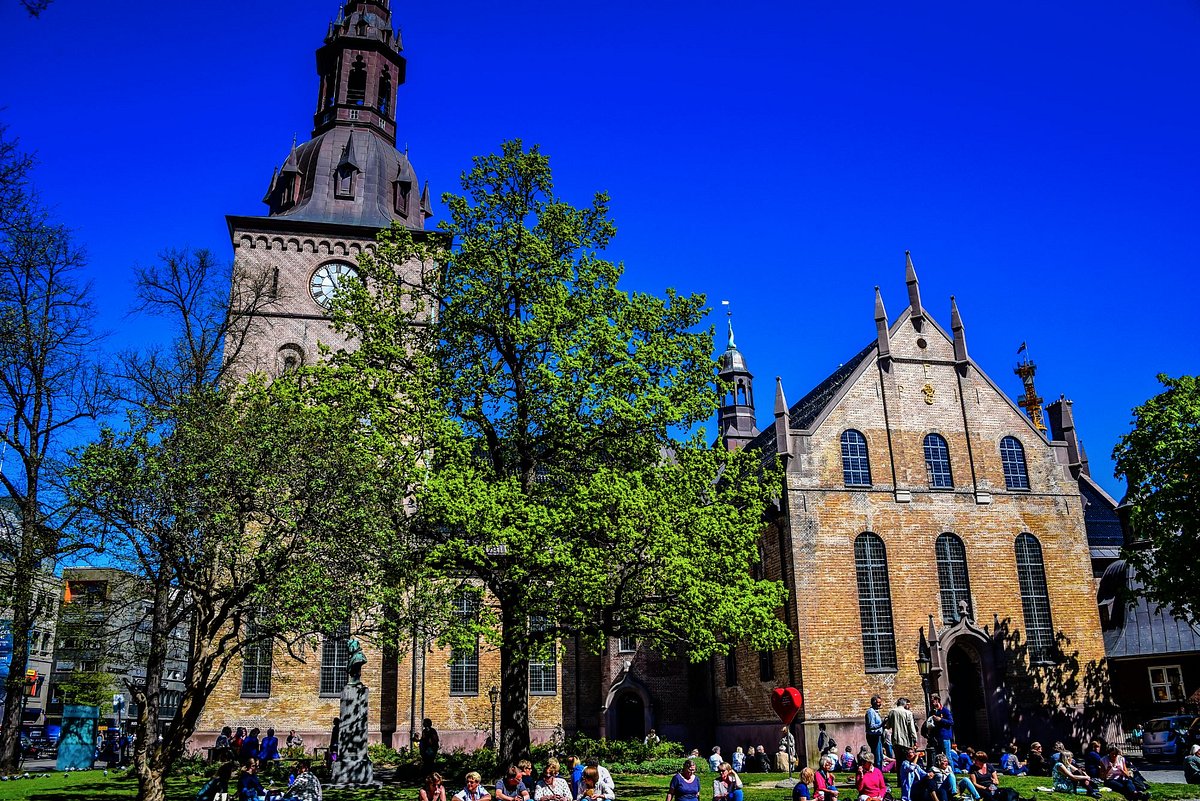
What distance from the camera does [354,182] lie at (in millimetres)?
44125

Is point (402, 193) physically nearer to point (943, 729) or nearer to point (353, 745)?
point (353, 745)

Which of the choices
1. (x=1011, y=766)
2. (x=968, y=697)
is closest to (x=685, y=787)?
(x=1011, y=766)

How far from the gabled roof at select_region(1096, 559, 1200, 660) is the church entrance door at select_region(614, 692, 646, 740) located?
67.4 ft

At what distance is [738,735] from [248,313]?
24771mm

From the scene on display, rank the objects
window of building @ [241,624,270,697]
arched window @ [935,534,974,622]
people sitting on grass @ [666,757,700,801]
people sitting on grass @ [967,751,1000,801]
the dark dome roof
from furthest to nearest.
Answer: the dark dome roof → window of building @ [241,624,270,697] → arched window @ [935,534,974,622] → people sitting on grass @ [967,751,1000,801] → people sitting on grass @ [666,757,700,801]

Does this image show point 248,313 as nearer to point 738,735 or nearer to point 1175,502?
point 738,735

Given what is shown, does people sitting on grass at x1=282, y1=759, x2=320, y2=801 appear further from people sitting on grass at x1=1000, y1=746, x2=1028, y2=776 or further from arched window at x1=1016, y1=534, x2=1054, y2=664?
arched window at x1=1016, y1=534, x2=1054, y2=664

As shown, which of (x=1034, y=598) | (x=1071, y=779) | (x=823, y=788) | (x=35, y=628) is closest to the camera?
(x=823, y=788)

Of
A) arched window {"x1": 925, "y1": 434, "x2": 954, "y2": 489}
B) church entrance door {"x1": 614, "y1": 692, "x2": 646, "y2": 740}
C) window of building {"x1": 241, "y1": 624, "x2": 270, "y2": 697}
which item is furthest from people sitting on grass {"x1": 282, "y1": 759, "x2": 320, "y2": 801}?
arched window {"x1": 925, "y1": 434, "x2": 954, "y2": 489}

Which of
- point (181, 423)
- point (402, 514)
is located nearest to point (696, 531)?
point (402, 514)

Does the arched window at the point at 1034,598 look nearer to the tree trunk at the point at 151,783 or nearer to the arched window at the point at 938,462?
the arched window at the point at 938,462

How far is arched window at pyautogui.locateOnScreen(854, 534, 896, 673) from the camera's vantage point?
32.8 metres

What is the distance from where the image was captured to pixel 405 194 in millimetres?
45438

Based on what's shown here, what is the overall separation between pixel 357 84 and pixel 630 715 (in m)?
33.8
